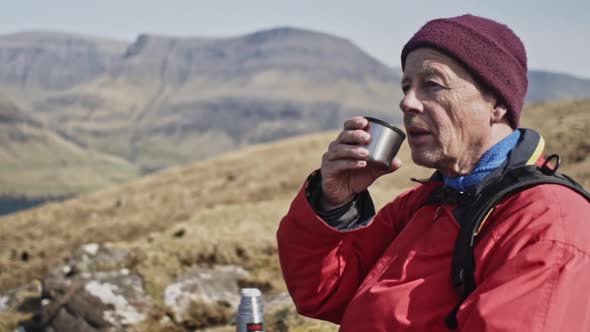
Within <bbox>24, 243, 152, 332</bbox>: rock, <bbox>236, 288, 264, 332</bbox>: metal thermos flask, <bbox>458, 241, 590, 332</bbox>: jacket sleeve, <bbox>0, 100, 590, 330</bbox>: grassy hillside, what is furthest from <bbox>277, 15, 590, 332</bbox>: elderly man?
<bbox>24, 243, 152, 332</bbox>: rock

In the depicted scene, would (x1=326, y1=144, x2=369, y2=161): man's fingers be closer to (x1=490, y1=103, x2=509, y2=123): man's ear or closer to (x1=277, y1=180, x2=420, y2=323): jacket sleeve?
(x1=277, y1=180, x2=420, y2=323): jacket sleeve

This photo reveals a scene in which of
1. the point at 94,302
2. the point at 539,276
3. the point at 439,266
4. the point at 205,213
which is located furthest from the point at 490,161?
the point at 205,213

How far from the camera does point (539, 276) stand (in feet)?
10.9

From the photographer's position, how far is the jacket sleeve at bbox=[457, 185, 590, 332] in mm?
3295

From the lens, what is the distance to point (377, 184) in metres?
30.2

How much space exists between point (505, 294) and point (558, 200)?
22.4 inches

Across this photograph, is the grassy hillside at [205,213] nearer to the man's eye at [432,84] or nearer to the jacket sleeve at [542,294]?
the man's eye at [432,84]

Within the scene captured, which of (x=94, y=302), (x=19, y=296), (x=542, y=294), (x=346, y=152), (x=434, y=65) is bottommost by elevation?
(x=19, y=296)

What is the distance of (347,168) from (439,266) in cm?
87

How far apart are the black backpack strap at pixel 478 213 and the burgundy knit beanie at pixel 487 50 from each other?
51 cm

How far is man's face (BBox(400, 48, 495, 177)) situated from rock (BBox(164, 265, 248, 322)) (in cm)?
1005

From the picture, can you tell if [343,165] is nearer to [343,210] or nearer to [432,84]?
[343,210]

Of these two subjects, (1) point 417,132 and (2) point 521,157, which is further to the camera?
(1) point 417,132

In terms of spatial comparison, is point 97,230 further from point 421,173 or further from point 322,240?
point 322,240
